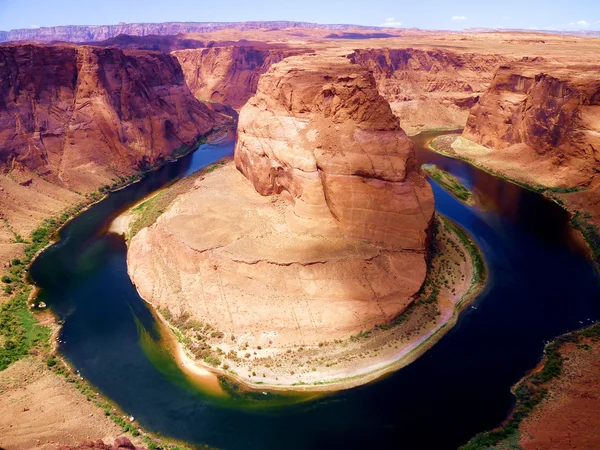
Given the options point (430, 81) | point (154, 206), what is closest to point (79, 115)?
point (154, 206)

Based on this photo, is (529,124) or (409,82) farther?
(409,82)

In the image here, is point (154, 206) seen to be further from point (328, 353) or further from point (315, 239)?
point (328, 353)

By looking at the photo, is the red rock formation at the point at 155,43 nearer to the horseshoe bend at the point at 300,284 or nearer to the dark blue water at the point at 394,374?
the horseshoe bend at the point at 300,284

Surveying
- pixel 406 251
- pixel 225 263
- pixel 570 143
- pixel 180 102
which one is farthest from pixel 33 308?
pixel 570 143

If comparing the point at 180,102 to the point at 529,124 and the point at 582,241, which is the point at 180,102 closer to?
the point at 529,124

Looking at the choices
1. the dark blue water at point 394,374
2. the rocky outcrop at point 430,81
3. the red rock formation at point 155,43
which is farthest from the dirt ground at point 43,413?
the red rock formation at point 155,43
